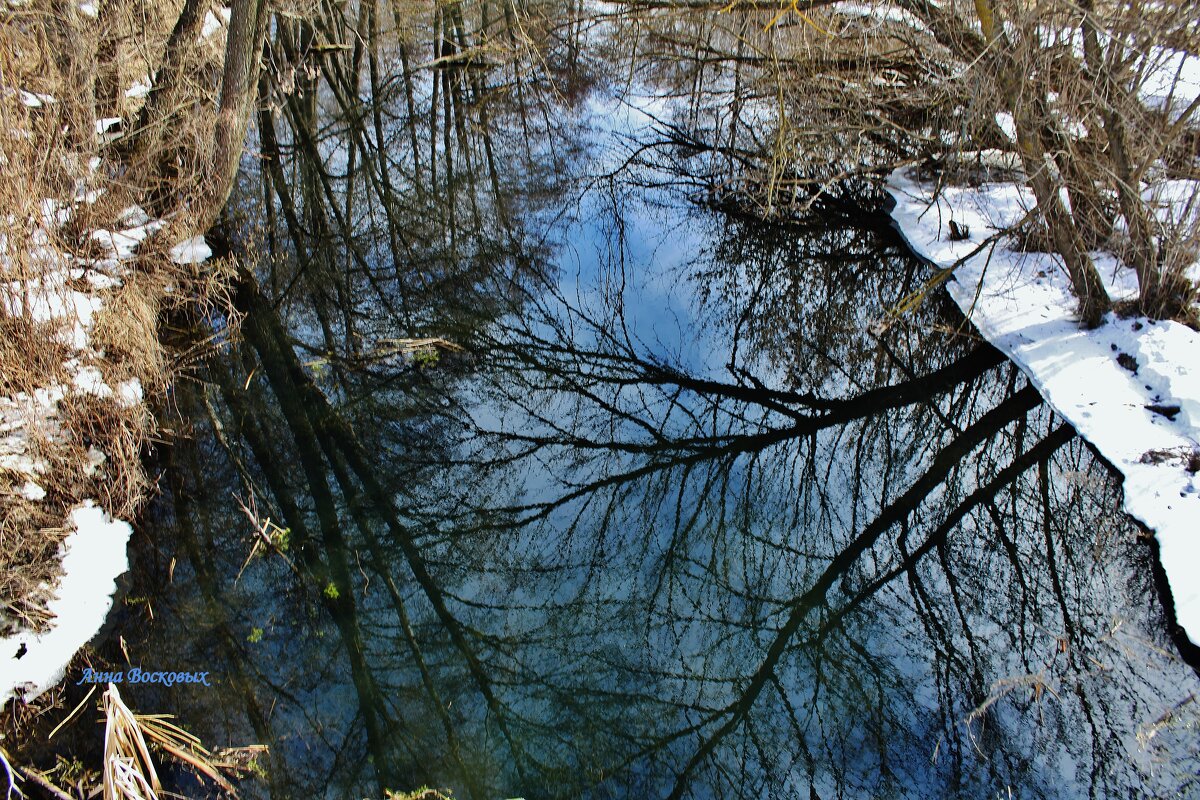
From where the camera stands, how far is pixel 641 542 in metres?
5.31

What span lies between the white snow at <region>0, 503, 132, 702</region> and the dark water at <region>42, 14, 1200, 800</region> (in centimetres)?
15

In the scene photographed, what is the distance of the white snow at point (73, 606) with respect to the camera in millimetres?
4086

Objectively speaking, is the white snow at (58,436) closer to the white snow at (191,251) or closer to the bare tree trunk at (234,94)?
the white snow at (191,251)

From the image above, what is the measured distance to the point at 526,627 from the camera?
186 inches

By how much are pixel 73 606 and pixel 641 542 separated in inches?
123

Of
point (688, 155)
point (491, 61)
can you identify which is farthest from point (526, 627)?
point (491, 61)

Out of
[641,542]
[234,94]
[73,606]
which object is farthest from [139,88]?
[641,542]

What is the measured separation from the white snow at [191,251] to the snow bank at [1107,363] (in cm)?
635

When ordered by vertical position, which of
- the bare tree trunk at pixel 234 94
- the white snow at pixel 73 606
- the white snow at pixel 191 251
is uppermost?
the bare tree trunk at pixel 234 94

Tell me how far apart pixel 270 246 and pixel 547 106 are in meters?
4.55
